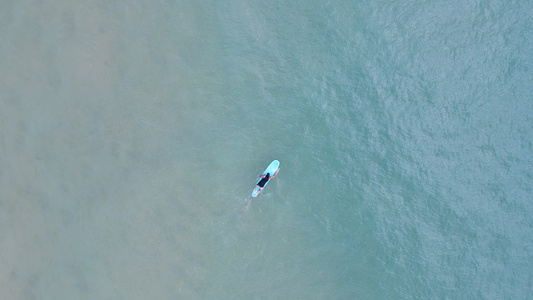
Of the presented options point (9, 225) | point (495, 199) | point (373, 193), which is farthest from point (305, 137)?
point (9, 225)

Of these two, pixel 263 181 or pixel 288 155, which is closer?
pixel 263 181

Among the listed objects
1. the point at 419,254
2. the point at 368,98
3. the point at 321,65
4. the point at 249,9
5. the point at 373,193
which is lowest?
the point at 419,254

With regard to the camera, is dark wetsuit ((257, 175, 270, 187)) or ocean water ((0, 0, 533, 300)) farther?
ocean water ((0, 0, 533, 300))

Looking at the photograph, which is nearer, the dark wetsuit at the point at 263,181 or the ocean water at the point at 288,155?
the dark wetsuit at the point at 263,181

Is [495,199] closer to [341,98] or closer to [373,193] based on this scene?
[373,193]

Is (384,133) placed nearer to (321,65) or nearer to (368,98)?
(368,98)

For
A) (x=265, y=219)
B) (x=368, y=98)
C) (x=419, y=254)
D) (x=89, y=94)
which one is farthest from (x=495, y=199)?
(x=89, y=94)

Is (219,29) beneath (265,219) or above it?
above

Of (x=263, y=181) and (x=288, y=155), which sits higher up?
(x=288, y=155)
